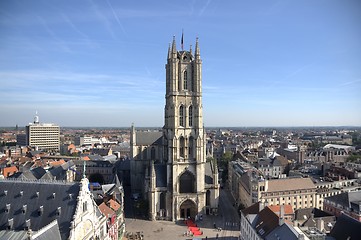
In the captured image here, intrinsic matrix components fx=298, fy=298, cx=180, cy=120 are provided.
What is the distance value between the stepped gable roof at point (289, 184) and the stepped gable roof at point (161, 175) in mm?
28648

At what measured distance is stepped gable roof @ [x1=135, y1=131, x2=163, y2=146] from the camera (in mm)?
103375

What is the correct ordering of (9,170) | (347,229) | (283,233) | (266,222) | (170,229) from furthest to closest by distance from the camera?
(9,170) < (170,229) < (266,222) < (347,229) < (283,233)

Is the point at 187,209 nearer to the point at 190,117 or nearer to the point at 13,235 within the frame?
the point at 190,117

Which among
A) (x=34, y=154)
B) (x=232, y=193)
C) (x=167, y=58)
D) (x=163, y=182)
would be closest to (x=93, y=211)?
(x=163, y=182)

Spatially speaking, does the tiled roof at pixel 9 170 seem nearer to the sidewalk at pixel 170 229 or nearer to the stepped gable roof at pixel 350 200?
the sidewalk at pixel 170 229

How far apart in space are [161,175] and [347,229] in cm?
4836

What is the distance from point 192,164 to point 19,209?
49006 mm

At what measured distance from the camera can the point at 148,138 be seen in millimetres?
104875

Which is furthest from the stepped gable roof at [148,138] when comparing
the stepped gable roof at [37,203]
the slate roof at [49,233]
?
the slate roof at [49,233]

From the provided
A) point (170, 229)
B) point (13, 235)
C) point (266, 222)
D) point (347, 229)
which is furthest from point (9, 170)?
point (347, 229)

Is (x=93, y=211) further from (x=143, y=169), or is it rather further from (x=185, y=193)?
(x=143, y=169)

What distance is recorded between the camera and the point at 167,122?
87375 mm

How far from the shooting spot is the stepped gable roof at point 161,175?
82.8 metres

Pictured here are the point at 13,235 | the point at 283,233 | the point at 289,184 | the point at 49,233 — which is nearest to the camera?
the point at 49,233
